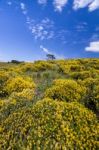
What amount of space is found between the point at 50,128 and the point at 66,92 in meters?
2.98

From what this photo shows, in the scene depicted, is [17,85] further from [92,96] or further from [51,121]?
[51,121]

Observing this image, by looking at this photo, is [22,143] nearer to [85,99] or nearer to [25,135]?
[25,135]

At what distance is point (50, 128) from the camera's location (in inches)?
313

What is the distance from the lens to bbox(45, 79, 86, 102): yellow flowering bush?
416 inches

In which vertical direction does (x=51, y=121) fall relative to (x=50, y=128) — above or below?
above

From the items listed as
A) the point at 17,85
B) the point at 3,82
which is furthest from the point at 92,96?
the point at 3,82

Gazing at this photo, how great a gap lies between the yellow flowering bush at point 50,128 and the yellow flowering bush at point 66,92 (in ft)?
4.19

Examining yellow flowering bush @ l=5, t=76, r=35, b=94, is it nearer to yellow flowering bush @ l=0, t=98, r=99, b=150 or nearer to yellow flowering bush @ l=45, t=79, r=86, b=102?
yellow flowering bush @ l=45, t=79, r=86, b=102

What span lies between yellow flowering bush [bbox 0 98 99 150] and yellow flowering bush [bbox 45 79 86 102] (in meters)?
1.28

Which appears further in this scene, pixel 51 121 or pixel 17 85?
pixel 17 85

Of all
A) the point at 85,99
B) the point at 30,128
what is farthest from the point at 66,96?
the point at 30,128

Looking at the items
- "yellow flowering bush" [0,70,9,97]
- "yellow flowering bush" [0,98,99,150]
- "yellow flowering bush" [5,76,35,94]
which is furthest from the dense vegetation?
"yellow flowering bush" [0,70,9,97]

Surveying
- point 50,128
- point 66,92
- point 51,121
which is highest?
point 66,92

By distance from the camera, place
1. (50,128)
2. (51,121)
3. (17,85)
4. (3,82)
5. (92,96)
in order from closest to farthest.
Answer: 1. (50,128)
2. (51,121)
3. (92,96)
4. (17,85)
5. (3,82)
